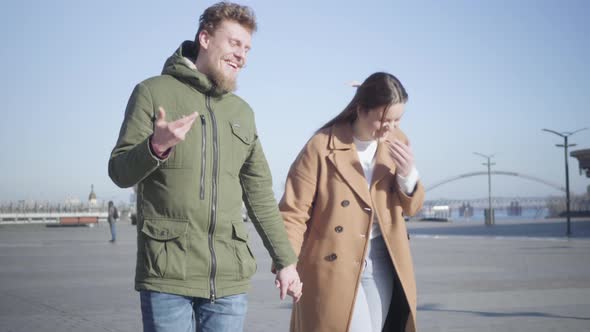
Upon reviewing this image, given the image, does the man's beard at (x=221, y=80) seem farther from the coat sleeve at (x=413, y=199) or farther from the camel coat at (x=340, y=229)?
the coat sleeve at (x=413, y=199)

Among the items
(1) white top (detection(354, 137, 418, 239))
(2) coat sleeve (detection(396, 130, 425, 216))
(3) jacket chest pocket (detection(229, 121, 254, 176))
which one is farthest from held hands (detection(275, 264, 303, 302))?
(2) coat sleeve (detection(396, 130, 425, 216))

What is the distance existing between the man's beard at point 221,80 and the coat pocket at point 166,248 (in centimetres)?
61

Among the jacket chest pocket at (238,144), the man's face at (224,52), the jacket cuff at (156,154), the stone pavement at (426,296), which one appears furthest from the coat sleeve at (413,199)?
the stone pavement at (426,296)

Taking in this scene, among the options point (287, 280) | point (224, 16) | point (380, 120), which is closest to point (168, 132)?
point (224, 16)

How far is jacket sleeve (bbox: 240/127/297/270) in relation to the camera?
3373mm

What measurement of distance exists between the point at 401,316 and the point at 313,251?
62 cm

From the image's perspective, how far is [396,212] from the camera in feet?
14.2

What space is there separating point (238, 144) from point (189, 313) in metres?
0.72

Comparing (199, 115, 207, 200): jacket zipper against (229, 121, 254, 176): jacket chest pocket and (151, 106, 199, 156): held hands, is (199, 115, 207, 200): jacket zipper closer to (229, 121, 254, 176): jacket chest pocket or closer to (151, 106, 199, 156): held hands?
(229, 121, 254, 176): jacket chest pocket

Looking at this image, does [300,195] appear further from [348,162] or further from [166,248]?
[166,248]

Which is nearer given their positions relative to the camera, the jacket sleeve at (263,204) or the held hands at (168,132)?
the held hands at (168,132)

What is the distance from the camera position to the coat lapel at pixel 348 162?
429 cm

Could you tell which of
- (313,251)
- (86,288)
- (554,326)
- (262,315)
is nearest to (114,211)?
(86,288)

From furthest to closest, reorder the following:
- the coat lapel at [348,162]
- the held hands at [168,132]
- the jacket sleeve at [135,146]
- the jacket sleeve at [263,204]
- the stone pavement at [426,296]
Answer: the stone pavement at [426,296]
the coat lapel at [348,162]
the jacket sleeve at [263,204]
the jacket sleeve at [135,146]
the held hands at [168,132]
